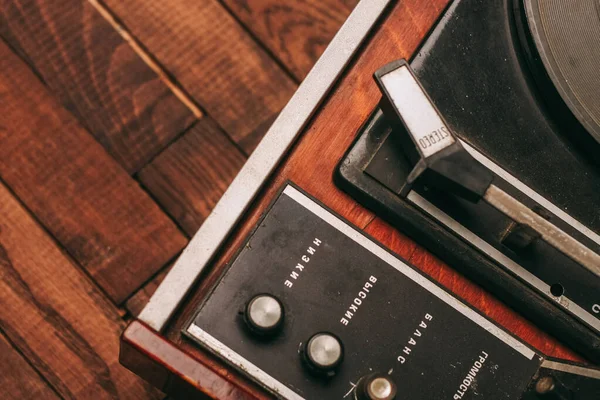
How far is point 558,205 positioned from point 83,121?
1.00m

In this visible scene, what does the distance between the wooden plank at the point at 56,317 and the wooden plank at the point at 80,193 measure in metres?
0.03

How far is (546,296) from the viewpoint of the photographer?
2.31 feet

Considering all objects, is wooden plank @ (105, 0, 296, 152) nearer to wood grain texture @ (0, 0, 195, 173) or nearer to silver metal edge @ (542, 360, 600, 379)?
wood grain texture @ (0, 0, 195, 173)

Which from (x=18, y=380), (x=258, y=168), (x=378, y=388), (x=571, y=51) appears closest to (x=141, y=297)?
(x=18, y=380)

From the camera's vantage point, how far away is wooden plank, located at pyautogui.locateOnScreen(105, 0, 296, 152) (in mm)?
1382

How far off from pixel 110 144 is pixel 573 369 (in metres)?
1.02

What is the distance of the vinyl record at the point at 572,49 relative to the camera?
28.8 inches

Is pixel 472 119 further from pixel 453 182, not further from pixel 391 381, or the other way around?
pixel 391 381

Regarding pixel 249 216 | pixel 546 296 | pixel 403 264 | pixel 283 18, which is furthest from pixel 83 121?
pixel 546 296

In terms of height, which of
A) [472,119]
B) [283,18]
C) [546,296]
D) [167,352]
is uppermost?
[283,18]

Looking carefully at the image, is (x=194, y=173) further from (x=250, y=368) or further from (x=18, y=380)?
(x=250, y=368)

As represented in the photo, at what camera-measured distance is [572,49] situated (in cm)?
74

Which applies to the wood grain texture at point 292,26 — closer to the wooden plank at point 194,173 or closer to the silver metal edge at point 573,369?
the wooden plank at point 194,173

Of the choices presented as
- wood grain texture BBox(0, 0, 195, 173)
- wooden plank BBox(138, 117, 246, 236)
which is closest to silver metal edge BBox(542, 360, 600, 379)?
wooden plank BBox(138, 117, 246, 236)
